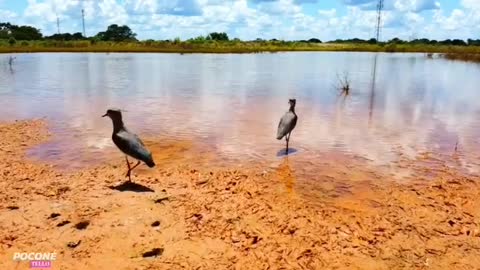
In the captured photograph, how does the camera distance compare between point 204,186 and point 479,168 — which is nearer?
point 204,186

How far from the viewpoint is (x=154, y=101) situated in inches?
890

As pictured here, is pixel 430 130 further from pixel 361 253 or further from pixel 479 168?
pixel 361 253

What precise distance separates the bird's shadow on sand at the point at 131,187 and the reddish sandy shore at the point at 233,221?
0.39ft

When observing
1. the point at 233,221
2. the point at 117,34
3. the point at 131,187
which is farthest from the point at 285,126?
the point at 117,34

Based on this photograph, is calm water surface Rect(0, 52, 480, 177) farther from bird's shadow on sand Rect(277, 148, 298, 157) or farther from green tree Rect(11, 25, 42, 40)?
green tree Rect(11, 25, 42, 40)

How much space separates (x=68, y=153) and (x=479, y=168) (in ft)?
36.5

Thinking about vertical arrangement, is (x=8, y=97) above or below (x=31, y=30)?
below

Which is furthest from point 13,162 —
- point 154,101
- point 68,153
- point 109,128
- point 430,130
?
point 430,130

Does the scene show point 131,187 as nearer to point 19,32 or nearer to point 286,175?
point 286,175

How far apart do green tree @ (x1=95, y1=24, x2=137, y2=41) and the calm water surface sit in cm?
9050

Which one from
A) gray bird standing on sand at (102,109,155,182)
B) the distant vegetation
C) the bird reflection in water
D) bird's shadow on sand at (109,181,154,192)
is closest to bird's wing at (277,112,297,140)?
the bird reflection in water

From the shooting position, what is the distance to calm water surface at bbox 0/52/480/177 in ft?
42.5

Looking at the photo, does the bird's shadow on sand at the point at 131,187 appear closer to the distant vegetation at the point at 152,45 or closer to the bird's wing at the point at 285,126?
the bird's wing at the point at 285,126

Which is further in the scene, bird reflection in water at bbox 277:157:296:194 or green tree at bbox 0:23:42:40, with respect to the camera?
green tree at bbox 0:23:42:40
